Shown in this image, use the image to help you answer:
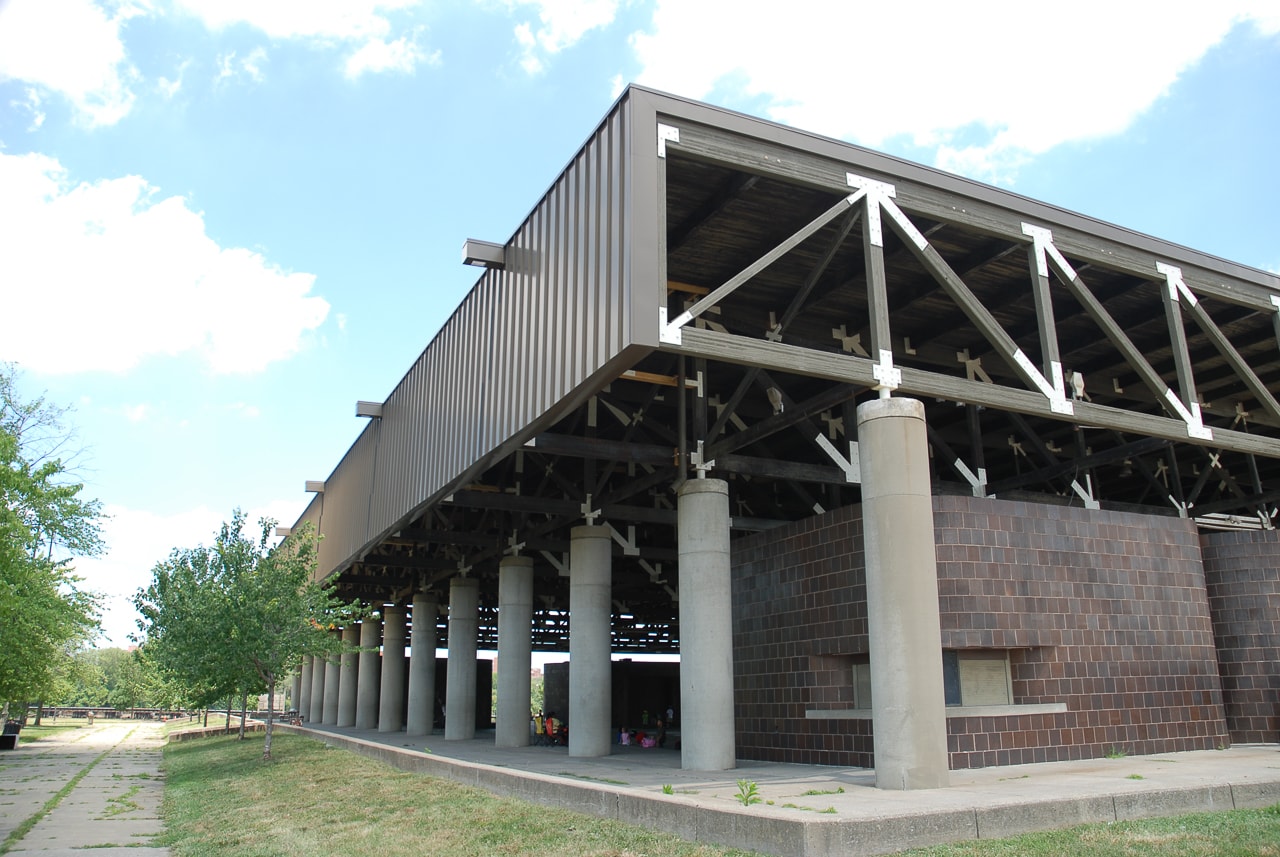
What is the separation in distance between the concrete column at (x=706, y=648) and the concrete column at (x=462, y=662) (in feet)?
53.2

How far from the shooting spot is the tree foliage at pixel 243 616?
2505cm

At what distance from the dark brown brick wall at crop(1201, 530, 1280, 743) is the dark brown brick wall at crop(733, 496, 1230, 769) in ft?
4.91

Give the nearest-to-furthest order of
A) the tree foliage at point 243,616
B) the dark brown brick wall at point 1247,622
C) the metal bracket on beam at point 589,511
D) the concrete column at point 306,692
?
the dark brown brick wall at point 1247,622
the metal bracket on beam at point 589,511
the tree foliage at point 243,616
the concrete column at point 306,692

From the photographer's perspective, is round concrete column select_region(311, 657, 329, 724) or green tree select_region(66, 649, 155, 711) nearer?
round concrete column select_region(311, 657, 329, 724)

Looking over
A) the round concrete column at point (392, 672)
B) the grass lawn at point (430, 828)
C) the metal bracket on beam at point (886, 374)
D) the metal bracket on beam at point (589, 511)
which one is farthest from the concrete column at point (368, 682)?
the metal bracket on beam at point (886, 374)

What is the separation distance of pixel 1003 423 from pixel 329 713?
131 feet

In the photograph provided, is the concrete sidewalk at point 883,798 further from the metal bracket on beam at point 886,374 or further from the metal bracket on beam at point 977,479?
the metal bracket on beam at point 977,479

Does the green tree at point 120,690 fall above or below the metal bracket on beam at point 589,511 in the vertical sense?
below

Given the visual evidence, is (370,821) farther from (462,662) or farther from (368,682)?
(368,682)

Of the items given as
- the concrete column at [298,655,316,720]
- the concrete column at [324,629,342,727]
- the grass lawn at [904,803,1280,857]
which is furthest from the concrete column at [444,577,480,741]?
the concrete column at [298,655,316,720]

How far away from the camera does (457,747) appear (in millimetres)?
25531

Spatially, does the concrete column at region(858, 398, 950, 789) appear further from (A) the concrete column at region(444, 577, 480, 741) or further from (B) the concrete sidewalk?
(A) the concrete column at region(444, 577, 480, 741)

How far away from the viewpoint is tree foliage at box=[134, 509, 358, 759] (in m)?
25.0

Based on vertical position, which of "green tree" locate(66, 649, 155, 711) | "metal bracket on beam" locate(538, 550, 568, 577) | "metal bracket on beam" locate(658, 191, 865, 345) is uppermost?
"metal bracket on beam" locate(658, 191, 865, 345)
